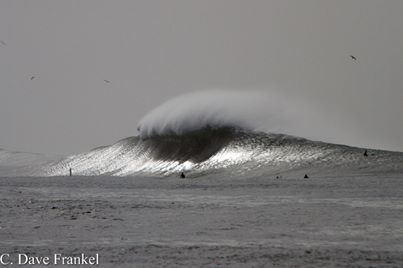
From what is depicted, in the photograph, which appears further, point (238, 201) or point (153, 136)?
point (153, 136)

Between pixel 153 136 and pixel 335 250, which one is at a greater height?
pixel 153 136

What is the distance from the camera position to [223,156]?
127ft

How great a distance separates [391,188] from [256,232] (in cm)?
913

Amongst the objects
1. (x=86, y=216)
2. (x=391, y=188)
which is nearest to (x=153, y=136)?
(x=391, y=188)

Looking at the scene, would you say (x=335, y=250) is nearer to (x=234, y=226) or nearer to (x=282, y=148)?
(x=234, y=226)

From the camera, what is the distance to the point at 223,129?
43531mm

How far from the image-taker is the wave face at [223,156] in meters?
31.3

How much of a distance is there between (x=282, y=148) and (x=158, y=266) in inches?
1095

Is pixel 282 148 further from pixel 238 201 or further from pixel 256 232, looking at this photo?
pixel 256 232

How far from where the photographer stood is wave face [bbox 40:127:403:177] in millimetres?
31312

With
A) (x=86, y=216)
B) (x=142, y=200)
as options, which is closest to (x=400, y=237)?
(x=86, y=216)

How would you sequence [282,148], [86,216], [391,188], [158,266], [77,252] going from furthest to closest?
[282,148] < [391,188] < [86,216] < [77,252] < [158,266]

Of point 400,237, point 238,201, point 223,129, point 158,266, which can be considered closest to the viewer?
point 158,266

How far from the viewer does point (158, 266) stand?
8.93 m
